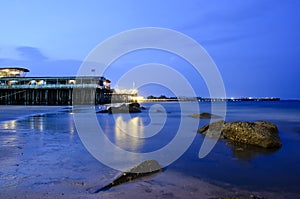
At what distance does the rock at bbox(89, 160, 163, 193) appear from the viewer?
5.03 meters

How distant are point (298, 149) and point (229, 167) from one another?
4623mm

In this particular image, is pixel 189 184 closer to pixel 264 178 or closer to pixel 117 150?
pixel 264 178

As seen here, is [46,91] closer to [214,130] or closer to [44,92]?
[44,92]

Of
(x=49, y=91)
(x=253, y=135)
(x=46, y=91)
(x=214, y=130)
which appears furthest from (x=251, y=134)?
(x=49, y=91)

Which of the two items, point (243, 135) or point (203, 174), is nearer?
point (203, 174)

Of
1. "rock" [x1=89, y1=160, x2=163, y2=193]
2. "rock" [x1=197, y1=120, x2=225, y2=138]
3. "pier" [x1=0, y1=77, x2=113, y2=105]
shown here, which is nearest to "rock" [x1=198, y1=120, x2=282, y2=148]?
"rock" [x1=197, y1=120, x2=225, y2=138]

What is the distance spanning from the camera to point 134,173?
5715 millimetres

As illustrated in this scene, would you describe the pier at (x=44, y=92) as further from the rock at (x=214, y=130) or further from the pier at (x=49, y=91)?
the rock at (x=214, y=130)

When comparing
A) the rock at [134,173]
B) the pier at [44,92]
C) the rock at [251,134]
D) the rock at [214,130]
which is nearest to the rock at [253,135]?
the rock at [251,134]

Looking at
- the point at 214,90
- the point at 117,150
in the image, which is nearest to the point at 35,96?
the point at 214,90

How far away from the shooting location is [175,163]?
7176 mm

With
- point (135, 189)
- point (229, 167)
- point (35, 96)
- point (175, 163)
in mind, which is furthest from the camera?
point (35, 96)

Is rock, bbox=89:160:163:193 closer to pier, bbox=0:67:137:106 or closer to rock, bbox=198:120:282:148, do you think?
rock, bbox=198:120:282:148

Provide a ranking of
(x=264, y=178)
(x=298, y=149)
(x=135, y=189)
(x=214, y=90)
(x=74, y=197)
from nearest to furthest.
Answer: (x=74, y=197), (x=135, y=189), (x=264, y=178), (x=298, y=149), (x=214, y=90)
